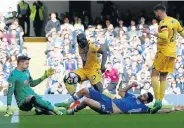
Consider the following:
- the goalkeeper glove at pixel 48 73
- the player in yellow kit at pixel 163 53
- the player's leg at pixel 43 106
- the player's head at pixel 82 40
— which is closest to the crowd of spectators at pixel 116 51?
the player in yellow kit at pixel 163 53

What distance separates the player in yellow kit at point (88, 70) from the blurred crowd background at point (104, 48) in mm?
5855

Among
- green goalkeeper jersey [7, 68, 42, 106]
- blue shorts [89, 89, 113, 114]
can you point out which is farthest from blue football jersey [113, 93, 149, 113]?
green goalkeeper jersey [7, 68, 42, 106]

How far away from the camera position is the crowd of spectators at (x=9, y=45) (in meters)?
25.0

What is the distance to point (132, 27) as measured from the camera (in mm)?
28203

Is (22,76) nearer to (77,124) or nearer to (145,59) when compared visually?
(77,124)

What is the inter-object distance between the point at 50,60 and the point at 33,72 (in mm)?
1324

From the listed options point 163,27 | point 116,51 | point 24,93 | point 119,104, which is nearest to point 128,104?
point 119,104

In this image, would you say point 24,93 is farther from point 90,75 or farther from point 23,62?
point 90,75

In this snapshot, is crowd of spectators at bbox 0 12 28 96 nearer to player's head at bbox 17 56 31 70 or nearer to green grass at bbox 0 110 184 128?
player's head at bbox 17 56 31 70

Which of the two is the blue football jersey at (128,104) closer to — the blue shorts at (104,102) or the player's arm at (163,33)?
the blue shorts at (104,102)

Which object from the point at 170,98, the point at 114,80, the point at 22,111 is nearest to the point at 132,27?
the point at 114,80

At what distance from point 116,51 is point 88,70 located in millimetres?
9353

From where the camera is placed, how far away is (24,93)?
15.8 meters

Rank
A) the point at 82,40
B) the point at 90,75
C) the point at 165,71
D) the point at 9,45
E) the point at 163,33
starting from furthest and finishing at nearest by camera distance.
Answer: the point at 9,45 < the point at 90,75 < the point at 165,71 < the point at 82,40 < the point at 163,33
